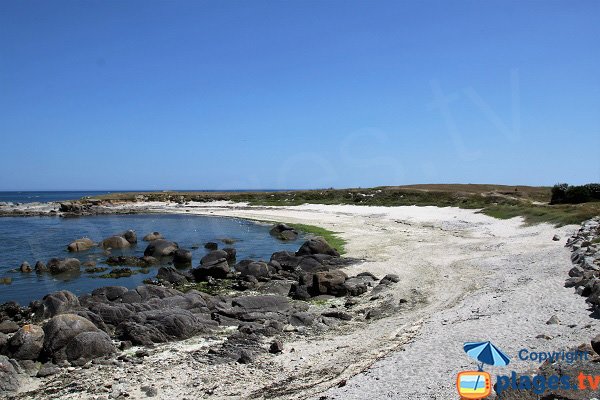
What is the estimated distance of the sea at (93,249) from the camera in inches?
942

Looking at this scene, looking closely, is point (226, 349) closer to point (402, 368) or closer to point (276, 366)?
point (276, 366)

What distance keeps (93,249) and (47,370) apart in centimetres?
2744

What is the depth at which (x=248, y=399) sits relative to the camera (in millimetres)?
9766

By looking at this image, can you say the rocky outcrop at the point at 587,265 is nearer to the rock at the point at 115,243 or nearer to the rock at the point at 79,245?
the rock at the point at 115,243

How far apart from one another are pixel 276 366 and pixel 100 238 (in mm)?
37387

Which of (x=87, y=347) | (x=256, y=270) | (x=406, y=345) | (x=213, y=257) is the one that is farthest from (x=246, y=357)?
(x=213, y=257)

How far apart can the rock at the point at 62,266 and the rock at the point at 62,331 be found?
51.2ft

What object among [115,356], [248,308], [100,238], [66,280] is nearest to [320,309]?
[248,308]

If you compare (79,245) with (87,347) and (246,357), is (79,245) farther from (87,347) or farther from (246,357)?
(246,357)

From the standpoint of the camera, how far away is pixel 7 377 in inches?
432

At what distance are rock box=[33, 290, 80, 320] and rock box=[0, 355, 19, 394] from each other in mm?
5605

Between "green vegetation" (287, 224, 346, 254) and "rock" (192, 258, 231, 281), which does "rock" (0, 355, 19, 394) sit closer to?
"rock" (192, 258, 231, 281)

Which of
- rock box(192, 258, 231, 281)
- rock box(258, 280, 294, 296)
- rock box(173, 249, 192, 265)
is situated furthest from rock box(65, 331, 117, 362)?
rock box(173, 249, 192, 265)

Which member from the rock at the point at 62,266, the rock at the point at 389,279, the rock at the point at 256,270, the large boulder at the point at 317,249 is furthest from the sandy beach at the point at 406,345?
the rock at the point at 62,266
